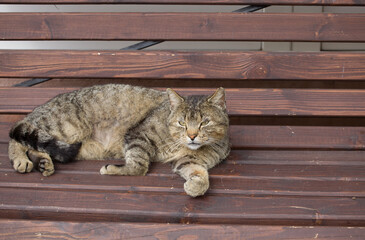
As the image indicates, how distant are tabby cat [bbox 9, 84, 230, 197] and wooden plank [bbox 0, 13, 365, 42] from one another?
0.44m

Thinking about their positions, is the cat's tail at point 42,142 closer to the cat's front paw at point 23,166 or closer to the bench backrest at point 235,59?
the cat's front paw at point 23,166

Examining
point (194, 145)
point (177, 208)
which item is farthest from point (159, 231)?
point (194, 145)

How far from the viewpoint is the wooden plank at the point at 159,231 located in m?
1.67

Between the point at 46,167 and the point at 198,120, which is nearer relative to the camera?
the point at 46,167

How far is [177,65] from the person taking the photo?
9.05 ft

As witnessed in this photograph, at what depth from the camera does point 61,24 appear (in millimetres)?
2746

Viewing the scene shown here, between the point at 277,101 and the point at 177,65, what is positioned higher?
the point at 177,65

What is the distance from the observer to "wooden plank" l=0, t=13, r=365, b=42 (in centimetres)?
274

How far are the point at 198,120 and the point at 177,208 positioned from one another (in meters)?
0.65

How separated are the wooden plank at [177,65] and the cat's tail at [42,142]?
1.92ft

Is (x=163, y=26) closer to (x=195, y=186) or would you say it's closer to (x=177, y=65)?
(x=177, y=65)

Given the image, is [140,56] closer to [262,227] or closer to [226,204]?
[226,204]

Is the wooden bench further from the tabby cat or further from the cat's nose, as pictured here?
the cat's nose

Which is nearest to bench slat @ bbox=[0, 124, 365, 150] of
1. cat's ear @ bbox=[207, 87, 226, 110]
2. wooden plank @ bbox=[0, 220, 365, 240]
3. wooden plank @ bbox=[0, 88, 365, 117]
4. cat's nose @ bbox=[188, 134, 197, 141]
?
wooden plank @ bbox=[0, 88, 365, 117]
